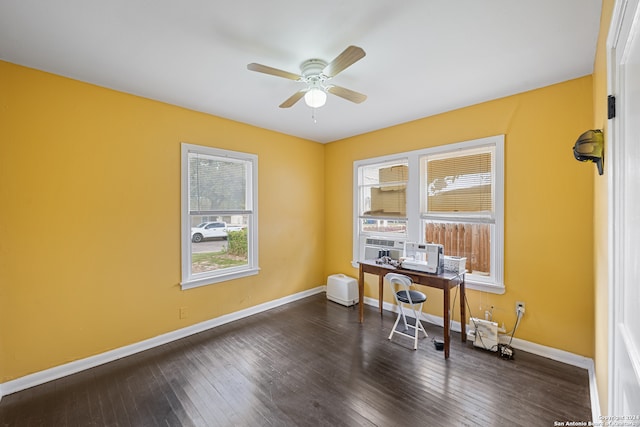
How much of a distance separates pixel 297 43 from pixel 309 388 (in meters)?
2.73

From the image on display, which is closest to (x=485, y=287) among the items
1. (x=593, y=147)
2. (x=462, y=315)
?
(x=462, y=315)

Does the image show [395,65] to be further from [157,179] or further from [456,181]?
[157,179]

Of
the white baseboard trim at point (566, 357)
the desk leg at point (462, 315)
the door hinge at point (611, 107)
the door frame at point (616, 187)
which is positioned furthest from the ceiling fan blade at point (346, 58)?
the white baseboard trim at point (566, 357)

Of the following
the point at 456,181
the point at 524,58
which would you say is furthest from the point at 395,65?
the point at 456,181

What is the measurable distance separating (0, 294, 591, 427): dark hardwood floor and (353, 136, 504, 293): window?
3.19 feet

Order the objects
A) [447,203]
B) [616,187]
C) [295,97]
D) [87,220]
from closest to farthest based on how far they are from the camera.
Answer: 1. [616,187]
2. [295,97]
3. [87,220]
4. [447,203]

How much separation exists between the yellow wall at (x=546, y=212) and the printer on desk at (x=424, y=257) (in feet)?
2.12

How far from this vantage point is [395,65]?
2.24 meters

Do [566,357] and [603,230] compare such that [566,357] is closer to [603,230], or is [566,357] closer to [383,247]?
[603,230]

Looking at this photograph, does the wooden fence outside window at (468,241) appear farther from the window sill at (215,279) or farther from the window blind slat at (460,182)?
the window sill at (215,279)

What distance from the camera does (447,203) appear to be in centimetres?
333

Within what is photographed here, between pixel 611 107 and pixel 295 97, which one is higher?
pixel 295 97

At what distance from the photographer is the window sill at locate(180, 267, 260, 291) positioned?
317 centimetres

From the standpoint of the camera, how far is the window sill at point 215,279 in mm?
3166
